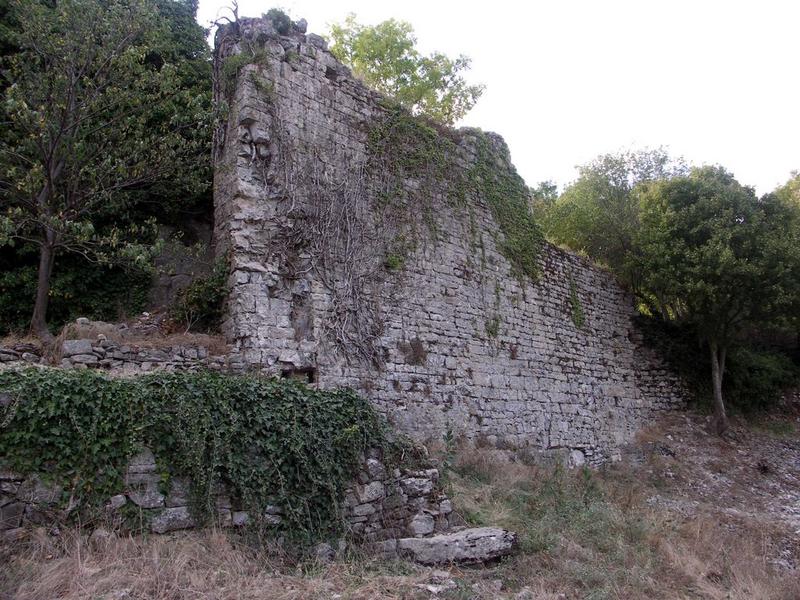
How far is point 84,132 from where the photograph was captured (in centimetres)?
858

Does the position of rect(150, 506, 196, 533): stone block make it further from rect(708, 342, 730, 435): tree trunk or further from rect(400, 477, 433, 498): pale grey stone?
rect(708, 342, 730, 435): tree trunk

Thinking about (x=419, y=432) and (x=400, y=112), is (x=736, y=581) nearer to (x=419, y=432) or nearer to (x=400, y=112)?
(x=419, y=432)

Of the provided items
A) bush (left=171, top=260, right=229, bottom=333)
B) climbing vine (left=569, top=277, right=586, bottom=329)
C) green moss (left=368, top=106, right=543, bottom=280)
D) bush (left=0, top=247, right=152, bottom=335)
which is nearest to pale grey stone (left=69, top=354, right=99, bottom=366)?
bush (left=171, top=260, right=229, bottom=333)

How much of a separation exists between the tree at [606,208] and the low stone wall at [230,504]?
1087 cm

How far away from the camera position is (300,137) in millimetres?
9289

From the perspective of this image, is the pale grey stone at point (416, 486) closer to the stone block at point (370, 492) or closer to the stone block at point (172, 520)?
the stone block at point (370, 492)

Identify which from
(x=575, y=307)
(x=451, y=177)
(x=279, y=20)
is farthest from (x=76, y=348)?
(x=575, y=307)

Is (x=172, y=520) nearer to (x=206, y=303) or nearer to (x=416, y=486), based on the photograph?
(x=416, y=486)

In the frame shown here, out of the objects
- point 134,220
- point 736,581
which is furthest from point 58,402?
point 736,581

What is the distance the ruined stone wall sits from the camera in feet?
28.1

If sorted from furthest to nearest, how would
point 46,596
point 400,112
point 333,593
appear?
1. point 400,112
2. point 333,593
3. point 46,596

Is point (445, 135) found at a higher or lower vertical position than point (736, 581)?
higher

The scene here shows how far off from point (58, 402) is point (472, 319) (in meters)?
7.06

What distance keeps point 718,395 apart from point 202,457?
499 inches
